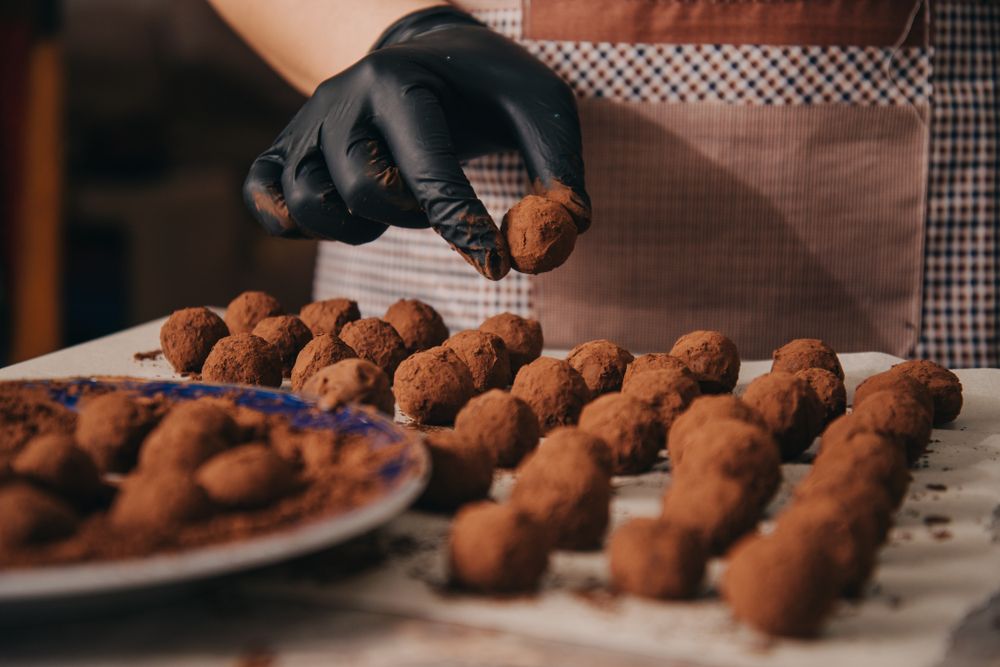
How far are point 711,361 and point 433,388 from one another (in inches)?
11.2

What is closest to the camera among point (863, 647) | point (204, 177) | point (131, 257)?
point (863, 647)

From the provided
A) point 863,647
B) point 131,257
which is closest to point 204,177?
point 131,257

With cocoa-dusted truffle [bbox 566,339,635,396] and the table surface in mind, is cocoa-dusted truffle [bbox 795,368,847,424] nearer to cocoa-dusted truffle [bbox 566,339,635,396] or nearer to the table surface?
cocoa-dusted truffle [bbox 566,339,635,396]

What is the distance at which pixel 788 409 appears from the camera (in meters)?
0.95

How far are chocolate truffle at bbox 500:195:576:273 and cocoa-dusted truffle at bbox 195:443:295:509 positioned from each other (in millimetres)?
453

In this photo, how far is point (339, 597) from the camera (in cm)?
68

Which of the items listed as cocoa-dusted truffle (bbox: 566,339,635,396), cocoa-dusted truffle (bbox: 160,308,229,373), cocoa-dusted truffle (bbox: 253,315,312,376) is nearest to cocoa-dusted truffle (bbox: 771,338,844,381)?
cocoa-dusted truffle (bbox: 566,339,635,396)

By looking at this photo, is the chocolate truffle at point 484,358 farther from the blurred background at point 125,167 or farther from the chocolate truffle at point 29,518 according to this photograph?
the blurred background at point 125,167

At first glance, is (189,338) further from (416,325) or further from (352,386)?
(352,386)

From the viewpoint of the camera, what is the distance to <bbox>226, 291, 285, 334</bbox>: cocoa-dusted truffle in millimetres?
1332

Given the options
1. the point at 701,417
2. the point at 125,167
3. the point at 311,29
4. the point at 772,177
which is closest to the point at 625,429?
the point at 701,417

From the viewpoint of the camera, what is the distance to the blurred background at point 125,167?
2.94 metres

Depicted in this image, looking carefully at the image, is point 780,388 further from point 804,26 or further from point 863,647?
point 804,26

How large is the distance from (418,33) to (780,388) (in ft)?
2.67
